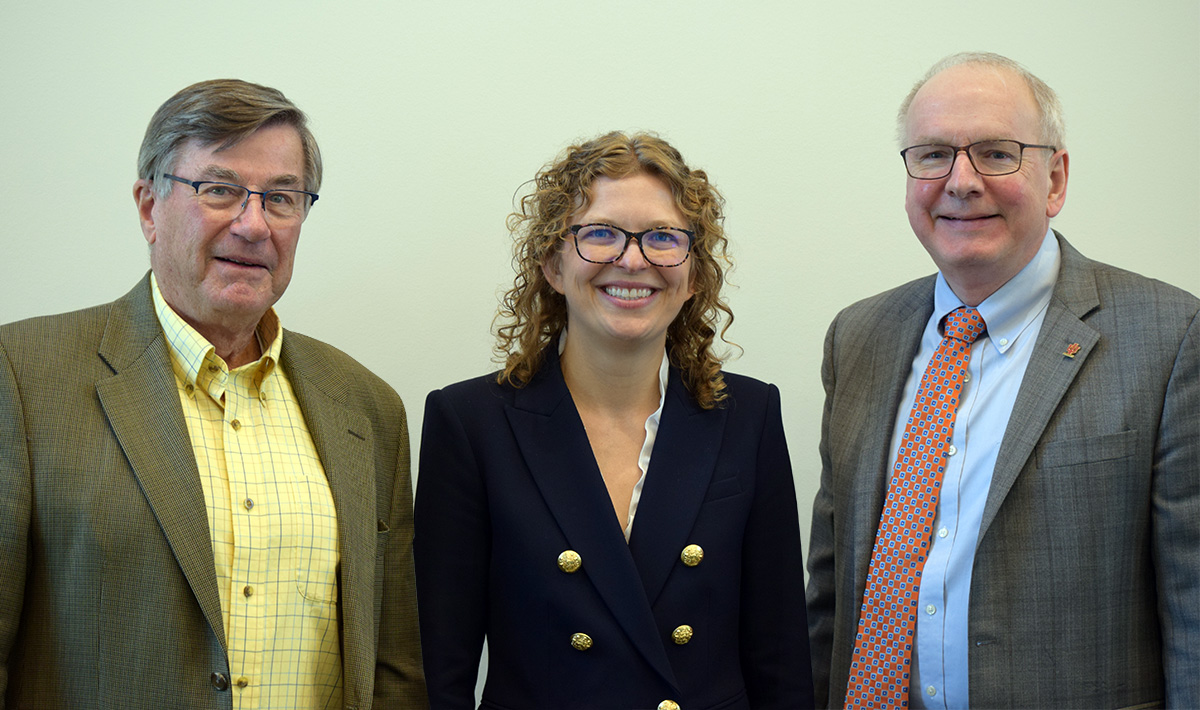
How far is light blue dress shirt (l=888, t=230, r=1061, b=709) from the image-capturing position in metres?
2.08

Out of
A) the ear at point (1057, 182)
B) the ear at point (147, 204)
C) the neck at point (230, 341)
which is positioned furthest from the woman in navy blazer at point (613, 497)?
the ear at point (1057, 182)

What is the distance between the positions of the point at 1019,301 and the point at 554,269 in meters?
1.01

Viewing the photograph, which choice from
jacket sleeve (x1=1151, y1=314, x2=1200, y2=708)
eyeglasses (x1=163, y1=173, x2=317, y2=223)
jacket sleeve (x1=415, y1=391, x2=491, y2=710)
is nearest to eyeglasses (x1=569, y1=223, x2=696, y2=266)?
jacket sleeve (x1=415, y1=391, x2=491, y2=710)

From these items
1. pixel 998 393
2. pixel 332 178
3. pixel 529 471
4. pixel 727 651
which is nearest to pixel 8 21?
pixel 332 178

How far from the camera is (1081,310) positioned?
2123 millimetres

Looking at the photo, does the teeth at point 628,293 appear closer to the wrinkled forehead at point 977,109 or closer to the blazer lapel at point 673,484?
the blazer lapel at point 673,484

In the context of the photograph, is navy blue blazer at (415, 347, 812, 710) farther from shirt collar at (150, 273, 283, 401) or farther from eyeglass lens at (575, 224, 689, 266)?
shirt collar at (150, 273, 283, 401)

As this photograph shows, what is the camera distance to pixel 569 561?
1.94 m

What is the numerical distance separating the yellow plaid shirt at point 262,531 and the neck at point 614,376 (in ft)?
1.85

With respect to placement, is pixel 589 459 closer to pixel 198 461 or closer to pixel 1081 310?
pixel 198 461

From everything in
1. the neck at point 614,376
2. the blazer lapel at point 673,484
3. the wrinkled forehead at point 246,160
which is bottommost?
the blazer lapel at point 673,484

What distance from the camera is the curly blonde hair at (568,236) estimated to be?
2.06 meters

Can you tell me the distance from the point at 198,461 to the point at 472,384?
56 cm

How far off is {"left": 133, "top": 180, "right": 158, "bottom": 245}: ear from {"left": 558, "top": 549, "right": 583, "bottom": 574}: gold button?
0.99 m
